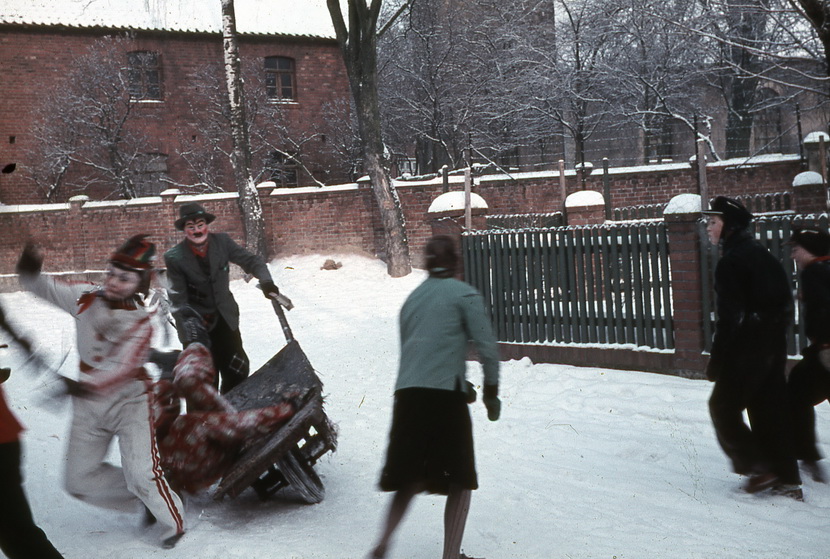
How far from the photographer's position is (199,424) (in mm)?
4512

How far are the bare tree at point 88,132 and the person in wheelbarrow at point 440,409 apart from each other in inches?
803

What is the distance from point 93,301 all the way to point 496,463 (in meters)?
3.06

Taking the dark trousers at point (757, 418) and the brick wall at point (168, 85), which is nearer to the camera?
the dark trousers at point (757, 418)

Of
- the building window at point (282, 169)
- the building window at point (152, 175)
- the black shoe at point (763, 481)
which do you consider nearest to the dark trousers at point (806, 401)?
the black shoe at point (763, 481)

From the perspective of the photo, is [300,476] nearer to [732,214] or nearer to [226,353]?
[226,353]

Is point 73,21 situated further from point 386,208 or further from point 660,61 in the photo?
point 660,61

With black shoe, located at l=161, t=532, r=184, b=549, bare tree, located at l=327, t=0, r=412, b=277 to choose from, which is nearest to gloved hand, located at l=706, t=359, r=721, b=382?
black shoe, located at l=161, t=532, r=184, b=549

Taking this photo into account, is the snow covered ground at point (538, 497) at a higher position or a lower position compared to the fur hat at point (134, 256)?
lower

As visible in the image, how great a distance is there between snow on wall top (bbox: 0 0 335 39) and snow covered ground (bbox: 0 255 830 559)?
19345 mm

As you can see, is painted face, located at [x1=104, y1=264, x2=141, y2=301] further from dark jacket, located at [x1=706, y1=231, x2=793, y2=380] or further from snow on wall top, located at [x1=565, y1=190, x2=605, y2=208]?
snow on wall top, located at [x1=565, y1=190, x2=605, y2=208]

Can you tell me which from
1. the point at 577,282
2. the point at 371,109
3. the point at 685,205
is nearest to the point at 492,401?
the point at 685,205

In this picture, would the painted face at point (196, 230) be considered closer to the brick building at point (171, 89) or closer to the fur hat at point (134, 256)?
the fur hat at point (134, 256)

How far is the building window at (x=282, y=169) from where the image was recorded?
26.4 m

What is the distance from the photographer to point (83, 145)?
23.4 metres
